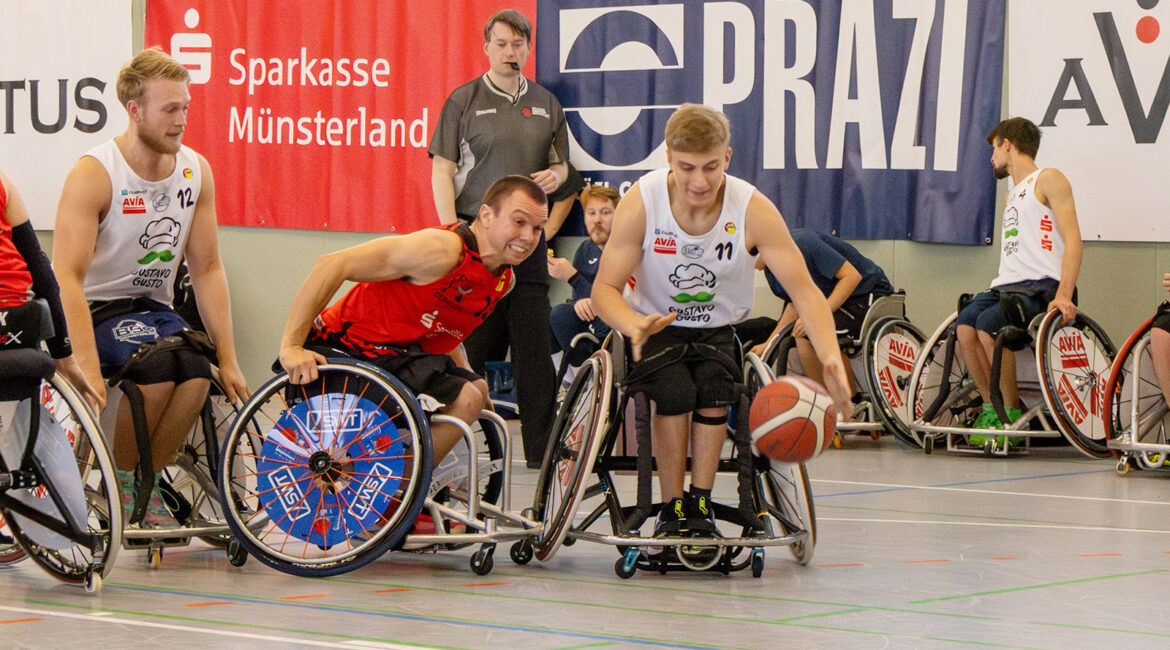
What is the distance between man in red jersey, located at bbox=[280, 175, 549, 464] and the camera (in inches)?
147

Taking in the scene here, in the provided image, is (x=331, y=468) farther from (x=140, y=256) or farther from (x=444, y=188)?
(x=444, y=188)

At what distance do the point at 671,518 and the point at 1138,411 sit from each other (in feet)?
10.5

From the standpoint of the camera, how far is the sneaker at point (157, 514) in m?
3.84

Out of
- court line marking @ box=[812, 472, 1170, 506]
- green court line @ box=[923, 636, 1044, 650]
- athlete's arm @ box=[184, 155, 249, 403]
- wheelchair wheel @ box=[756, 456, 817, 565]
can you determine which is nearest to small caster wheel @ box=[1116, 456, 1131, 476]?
court line marking @ box=[812, 472, 1170, 506]

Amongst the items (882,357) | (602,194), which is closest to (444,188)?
(602,194)

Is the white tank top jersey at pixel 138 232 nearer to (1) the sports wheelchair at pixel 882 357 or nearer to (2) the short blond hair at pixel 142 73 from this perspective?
(2) the short blond hair at pixel 142 73


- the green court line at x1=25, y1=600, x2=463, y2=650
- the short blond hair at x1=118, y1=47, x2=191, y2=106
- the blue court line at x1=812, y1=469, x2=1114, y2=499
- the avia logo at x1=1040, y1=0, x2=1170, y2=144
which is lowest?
the blue court line at x1=812, y1=469, x2=1114, y2=499

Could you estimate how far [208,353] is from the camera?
3867mm

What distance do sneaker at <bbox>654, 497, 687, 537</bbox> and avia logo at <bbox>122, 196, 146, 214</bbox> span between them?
1482 millimetres

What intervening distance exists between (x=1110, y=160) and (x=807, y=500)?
4.12m

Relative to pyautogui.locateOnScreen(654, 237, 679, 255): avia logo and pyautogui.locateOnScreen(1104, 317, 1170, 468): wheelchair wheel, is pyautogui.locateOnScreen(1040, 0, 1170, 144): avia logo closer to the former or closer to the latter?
pyautogui.locateOnScreen(1104, 317, 1170, 468): wheelchair wheel

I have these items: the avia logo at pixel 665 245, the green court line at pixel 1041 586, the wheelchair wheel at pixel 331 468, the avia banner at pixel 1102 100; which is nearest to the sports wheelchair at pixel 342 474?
the wheelchair wheel at pixel 331 468

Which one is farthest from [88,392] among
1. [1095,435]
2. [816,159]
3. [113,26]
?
[113,26]

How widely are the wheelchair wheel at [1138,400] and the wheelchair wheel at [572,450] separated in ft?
9.84
